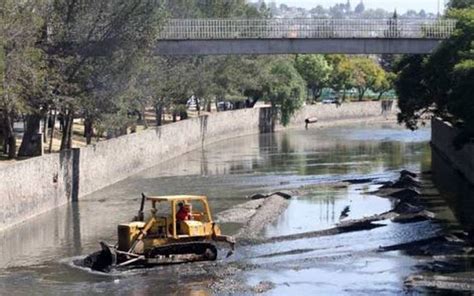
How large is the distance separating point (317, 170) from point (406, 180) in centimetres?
1206

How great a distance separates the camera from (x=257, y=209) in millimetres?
54031

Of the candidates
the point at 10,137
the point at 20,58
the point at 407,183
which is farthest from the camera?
the point at 407,183

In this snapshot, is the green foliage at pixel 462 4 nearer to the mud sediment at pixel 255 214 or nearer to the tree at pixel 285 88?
the mud sediment at pixel 255 214

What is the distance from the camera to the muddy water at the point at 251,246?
36875mm

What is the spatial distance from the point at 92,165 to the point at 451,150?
84.3ft

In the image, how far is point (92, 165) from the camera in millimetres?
62688

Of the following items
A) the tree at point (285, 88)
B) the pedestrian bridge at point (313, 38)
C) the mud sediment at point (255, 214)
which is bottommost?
the mud sediment at point (255, 214)

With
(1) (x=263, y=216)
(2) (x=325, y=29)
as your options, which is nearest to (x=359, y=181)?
(2) (x=325, y=29)

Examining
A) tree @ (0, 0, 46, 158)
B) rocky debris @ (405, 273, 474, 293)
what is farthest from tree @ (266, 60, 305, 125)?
rocky debris @ (405, 273, 474, 293)

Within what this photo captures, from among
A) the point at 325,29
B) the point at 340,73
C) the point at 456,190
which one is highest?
the point at 325,29

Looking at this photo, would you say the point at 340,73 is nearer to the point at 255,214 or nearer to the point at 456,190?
the point at 456,190

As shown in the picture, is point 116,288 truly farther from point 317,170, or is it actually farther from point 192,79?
point 192,79

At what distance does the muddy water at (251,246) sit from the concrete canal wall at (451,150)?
6.14 feet

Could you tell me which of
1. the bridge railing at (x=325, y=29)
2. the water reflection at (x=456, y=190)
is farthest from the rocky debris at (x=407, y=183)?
the bridge railing at (x=325, y=29)
